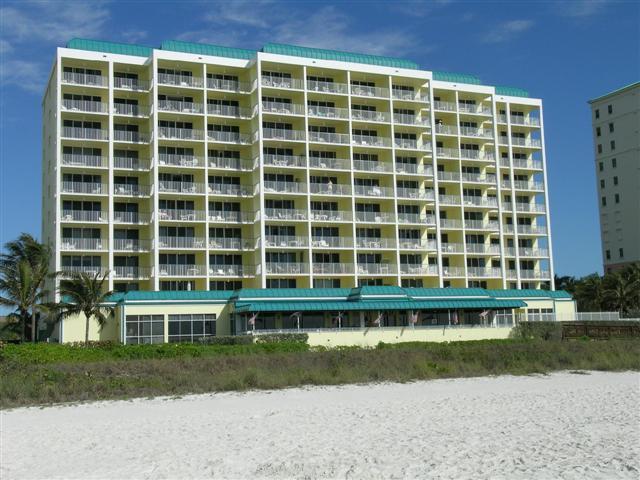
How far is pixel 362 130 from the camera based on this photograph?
2699 inches

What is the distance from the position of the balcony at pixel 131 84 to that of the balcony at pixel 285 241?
16.8 meters

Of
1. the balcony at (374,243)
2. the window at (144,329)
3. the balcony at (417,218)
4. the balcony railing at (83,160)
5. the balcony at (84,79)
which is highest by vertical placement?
the balcony at (84,79)

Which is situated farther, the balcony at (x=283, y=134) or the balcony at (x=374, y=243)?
the balcony at (x=374, y=243)

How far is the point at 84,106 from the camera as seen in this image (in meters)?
59.3

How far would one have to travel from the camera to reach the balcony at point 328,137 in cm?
6450

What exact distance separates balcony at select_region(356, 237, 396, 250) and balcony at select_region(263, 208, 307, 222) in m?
5.81

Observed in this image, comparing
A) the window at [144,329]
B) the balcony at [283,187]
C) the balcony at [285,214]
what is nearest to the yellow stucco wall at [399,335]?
the window at [144,329]

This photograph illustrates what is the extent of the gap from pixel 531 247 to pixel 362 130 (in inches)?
918

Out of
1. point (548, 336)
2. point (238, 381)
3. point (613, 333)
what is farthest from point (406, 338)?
point (238, 381)

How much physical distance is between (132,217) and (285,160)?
46.5ft

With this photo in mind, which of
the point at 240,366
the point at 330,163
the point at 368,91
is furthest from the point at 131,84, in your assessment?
the point at 240,366

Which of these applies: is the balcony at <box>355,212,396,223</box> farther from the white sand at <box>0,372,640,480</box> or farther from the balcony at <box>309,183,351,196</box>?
the white sand at <box>0,372,640,480</box>

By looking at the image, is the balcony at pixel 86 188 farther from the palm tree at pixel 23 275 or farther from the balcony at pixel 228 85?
the balcony at pixel 228 85

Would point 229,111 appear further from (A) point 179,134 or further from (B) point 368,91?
(B) point 368,91
